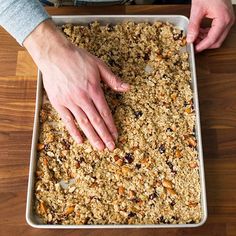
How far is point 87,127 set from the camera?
0.85 meters

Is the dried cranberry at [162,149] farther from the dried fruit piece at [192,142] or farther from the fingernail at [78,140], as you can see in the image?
the fingernail at [78,140]

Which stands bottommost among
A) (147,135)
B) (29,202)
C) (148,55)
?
(29,202)

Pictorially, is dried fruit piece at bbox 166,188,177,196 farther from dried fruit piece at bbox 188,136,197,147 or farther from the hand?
the hand

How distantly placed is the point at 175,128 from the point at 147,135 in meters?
0.07

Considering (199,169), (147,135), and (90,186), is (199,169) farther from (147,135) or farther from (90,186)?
(90,186)

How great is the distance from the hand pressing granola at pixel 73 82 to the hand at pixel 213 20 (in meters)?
0.25

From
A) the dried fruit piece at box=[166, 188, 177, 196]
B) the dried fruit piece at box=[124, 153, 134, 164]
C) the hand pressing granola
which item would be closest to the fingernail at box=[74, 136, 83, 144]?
the hand pressing granola

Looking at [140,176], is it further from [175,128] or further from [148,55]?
[148,55]

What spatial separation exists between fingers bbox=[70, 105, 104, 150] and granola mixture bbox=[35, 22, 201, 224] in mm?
23

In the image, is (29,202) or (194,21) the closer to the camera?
(29,202)

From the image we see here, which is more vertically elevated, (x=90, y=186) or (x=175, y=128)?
(x=175, y=128)

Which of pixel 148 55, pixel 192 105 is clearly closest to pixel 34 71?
pixel 148 55

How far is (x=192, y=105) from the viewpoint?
3.01ft

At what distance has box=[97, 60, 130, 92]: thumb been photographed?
0.86 m
